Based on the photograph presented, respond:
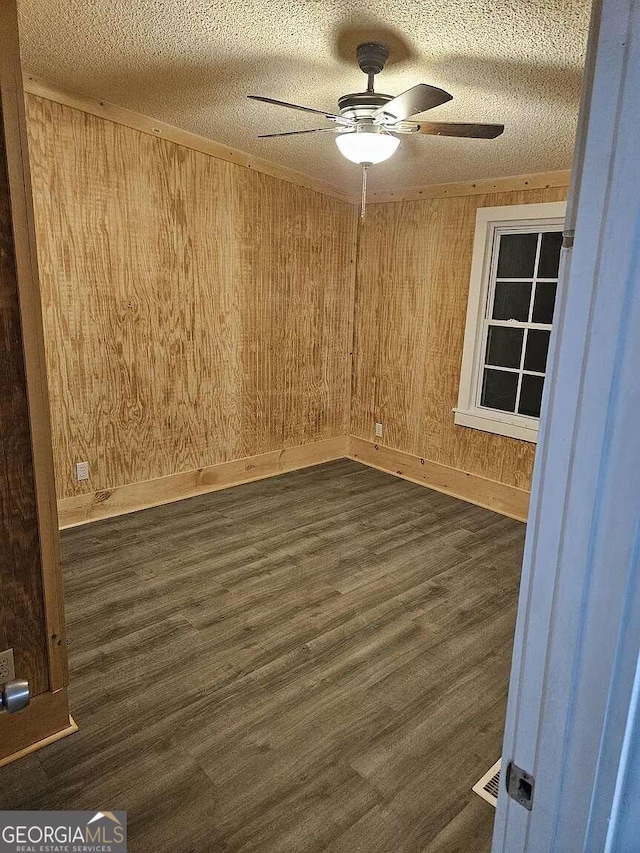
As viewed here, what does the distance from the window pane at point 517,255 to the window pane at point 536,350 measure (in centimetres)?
42

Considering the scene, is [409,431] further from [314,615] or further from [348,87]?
[348,87]

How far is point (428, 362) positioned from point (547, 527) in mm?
3988

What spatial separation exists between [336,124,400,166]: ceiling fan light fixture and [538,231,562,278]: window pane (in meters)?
1.80

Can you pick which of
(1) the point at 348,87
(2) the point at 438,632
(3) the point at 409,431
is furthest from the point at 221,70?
(3) the point at 409,431

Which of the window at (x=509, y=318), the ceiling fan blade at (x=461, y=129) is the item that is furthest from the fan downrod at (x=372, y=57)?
the window at (x=509, y=318)

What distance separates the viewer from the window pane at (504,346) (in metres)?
4.03

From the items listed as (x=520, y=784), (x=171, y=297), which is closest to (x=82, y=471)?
(x=171, y=297)

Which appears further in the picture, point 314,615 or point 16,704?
point 314,615

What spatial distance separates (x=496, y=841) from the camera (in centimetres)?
74

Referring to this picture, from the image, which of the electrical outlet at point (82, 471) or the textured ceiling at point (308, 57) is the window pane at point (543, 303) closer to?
the textured ceiling at point (308, 57)

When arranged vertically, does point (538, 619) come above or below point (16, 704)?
above

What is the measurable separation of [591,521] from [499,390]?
380 centimetres

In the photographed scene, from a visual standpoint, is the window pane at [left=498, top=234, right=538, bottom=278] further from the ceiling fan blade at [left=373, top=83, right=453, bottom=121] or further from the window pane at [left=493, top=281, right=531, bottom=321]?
the ceiling fan blade at [left=373, top=83, right=453, bottom=121]

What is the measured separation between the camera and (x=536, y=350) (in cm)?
392
